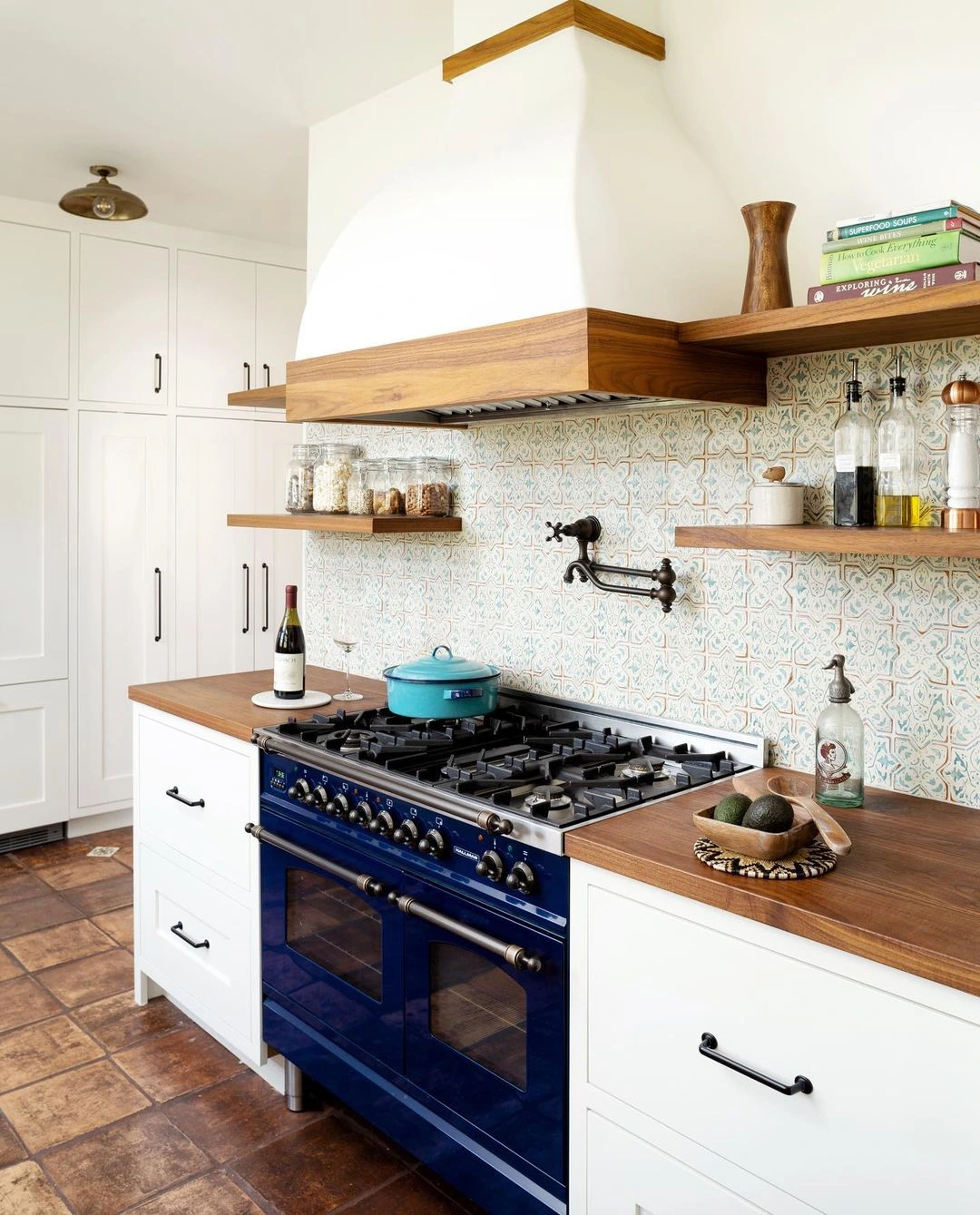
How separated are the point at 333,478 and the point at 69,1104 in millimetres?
1759

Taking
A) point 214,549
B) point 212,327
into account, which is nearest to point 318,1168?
point 214,549

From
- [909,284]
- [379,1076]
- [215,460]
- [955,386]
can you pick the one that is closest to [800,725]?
[955,386]

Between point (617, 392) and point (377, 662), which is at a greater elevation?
point (617, 392)

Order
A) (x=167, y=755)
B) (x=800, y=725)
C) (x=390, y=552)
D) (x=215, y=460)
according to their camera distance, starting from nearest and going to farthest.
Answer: (x=800, y=725) → (x=167, y=755) → (x=390, y=552) → (x=215, y=460)

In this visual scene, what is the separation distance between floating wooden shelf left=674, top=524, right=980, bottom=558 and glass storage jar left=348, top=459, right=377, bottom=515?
49.7 inches

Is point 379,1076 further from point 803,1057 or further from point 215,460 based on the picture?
point 215,460

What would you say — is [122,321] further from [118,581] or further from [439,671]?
[439,671]

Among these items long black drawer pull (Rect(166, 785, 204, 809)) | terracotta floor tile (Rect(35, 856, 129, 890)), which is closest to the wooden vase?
long black drawer pull (Rect(166, 785, 204, 809))

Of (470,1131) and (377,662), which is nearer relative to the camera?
(470,1131)

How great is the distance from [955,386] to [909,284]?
22cm

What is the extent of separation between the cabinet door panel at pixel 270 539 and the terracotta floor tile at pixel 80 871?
1.12 m

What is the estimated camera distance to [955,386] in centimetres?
168

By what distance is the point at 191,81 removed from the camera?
291 cm

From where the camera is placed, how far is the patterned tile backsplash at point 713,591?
183cm
